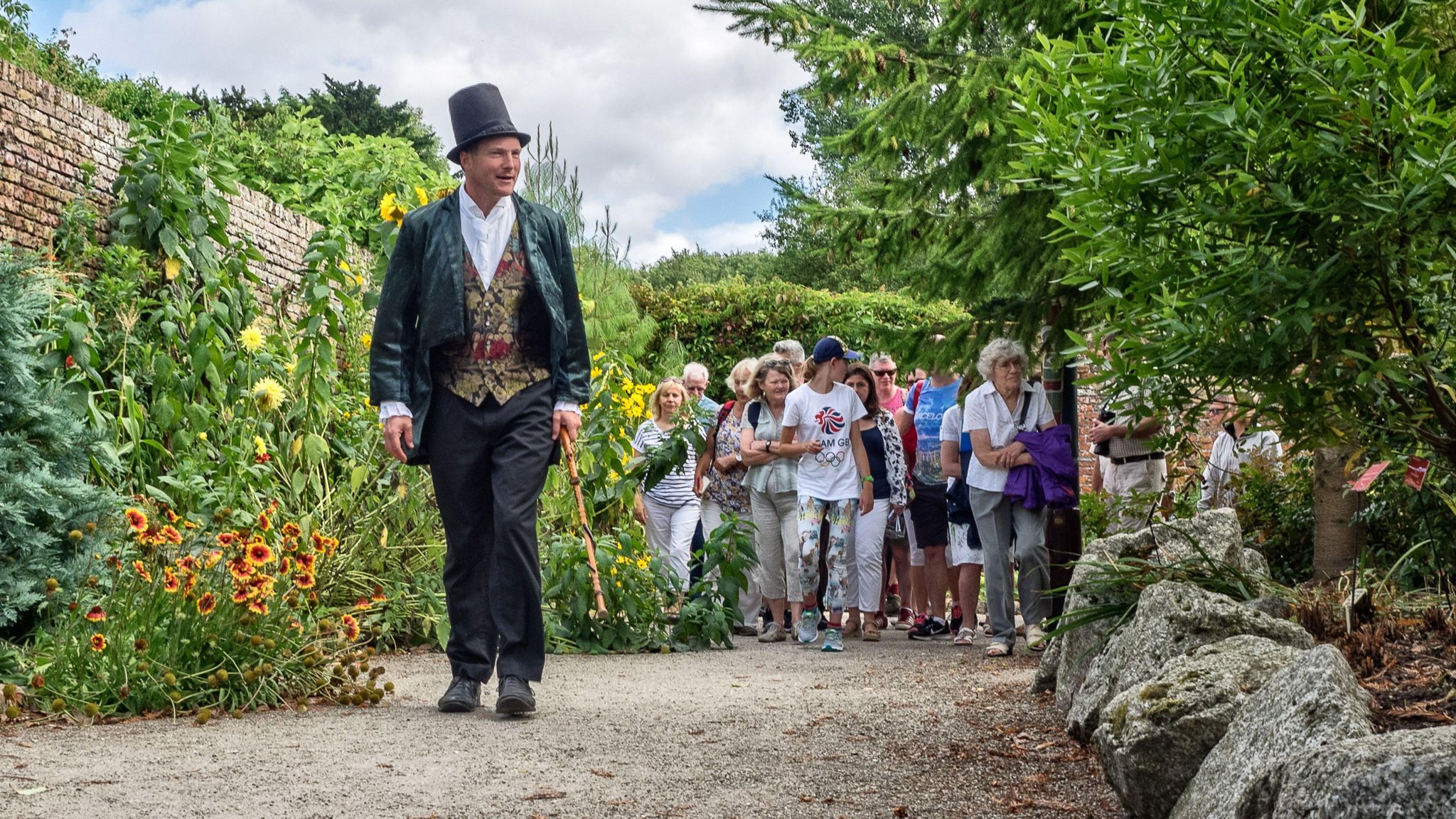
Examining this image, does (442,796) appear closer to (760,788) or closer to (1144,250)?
(760,788)

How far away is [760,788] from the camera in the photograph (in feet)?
12.3

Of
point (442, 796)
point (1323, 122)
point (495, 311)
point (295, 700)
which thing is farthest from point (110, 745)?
point (1323, 122)

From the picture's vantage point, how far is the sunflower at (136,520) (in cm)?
493

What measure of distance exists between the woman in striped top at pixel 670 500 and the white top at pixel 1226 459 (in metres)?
3.60

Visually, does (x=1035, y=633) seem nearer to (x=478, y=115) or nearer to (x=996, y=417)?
(x=996, y=417)

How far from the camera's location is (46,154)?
7109mm

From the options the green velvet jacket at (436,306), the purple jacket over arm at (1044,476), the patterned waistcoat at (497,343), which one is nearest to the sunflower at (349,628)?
the green velvet jacket at (436,306)

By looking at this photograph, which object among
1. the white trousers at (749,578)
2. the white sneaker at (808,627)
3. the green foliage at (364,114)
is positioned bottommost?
the white sneaker at (808,627)

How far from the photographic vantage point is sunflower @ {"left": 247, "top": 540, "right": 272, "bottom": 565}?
5.00 meters

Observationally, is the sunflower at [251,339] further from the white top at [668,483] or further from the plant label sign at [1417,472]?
the plant label sign at [1417,472]

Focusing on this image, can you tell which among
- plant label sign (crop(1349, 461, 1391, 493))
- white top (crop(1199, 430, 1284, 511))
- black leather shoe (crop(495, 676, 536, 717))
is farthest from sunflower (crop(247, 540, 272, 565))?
white top (crop(1199, 430, 1284, 511))

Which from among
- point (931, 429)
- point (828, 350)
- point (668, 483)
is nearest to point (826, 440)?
point (828, 350)

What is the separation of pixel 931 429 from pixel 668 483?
6.47 feet

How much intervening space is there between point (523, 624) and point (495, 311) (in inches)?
44.8
